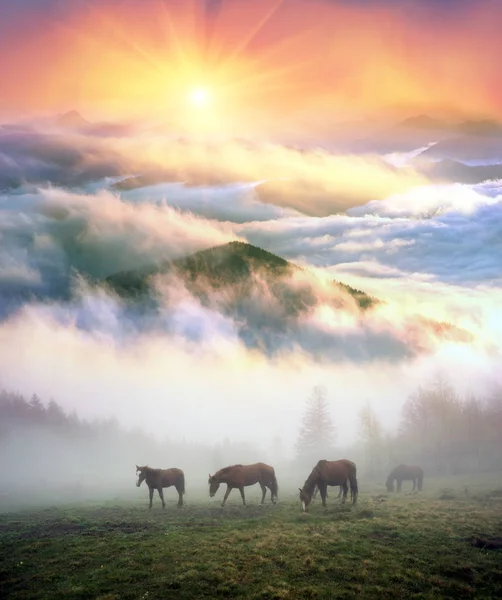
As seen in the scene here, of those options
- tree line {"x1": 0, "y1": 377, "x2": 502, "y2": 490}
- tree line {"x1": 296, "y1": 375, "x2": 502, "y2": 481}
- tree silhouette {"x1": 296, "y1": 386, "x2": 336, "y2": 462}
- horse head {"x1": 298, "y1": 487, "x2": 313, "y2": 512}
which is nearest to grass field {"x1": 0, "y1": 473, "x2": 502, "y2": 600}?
horse head {"x1": 298, "y1": 487, "x2": 313, "y2": 512}

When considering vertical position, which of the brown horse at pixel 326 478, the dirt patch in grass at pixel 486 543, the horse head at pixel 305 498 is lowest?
the dirt patch in grass at pixel 486 543

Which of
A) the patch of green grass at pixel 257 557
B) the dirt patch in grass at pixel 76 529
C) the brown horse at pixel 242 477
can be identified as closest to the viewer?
the patch of green grass at pixel 257 557

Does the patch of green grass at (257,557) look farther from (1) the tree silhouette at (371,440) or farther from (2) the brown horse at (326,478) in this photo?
(1) the tree silhouette at (371,440)

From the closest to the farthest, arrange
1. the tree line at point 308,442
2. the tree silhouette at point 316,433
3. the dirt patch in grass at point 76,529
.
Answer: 1. the dirt patch in grass at point 76,529
2. the tree line at point 308,442
3. the tree silhouette at point 316,433

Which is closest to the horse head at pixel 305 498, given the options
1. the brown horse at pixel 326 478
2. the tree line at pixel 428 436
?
the brown horse at pixel 326 478

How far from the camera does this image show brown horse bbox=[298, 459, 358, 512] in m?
25.7

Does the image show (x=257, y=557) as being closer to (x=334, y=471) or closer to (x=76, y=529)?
(x=76, y=529)

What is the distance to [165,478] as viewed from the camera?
101ft

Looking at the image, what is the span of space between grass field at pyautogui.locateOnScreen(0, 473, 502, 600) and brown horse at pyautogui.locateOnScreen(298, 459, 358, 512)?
125cm

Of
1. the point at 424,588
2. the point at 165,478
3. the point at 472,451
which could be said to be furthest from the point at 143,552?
the point at 472,451

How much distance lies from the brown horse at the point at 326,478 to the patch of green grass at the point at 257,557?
146cm

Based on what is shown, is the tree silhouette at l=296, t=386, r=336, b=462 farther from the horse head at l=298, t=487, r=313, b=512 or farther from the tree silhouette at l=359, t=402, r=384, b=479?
the horse head at l=298, t=487, r=313, b=512

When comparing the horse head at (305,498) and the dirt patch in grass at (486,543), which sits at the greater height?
the horse head at (305,498)

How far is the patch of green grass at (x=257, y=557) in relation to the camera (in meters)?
12.8
